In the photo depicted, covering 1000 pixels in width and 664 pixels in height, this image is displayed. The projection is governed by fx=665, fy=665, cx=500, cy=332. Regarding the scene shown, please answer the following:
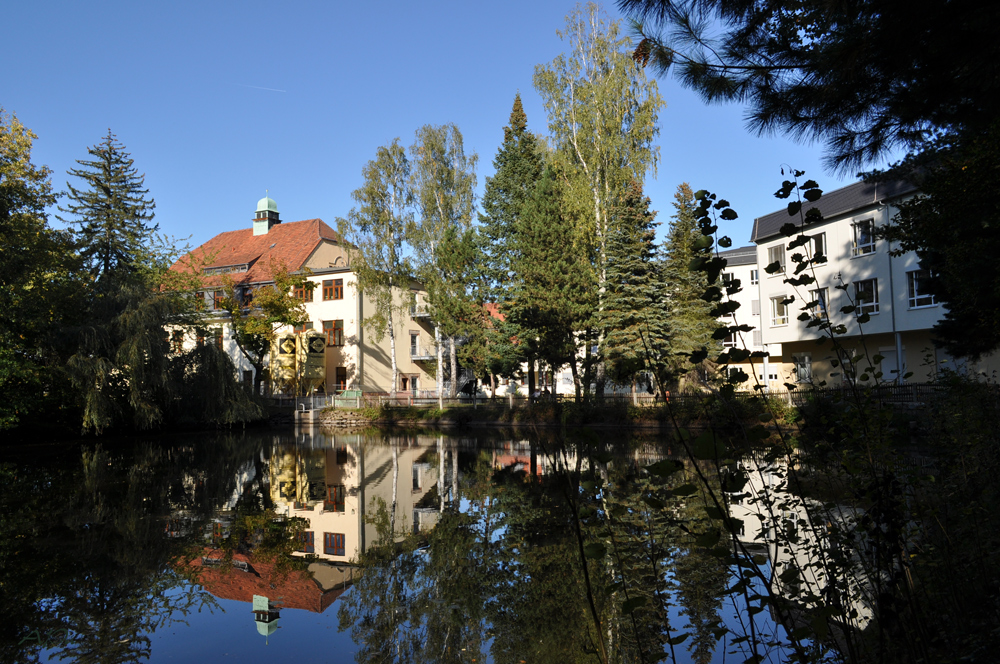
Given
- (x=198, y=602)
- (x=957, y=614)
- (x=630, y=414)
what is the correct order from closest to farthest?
(x=957, y=614), (x=198, y=602), (x=630, y=414)

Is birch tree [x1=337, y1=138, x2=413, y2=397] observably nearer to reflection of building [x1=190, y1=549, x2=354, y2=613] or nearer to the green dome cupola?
the green dome cupola

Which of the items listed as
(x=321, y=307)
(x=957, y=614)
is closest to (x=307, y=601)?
(x=957, y=614)

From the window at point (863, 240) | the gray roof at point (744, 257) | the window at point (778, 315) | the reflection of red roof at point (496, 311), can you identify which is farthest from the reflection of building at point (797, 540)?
the gray roof at point (744, 257)

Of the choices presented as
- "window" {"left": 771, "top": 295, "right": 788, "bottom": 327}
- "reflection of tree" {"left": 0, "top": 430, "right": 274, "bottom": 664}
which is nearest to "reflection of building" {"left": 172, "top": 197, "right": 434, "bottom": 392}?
"window" {"left": 771, "top": 295, "right": 788, "bottom": 327}

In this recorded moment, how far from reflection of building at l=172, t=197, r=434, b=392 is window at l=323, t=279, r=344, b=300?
6 cm

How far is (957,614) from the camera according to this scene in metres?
3.40

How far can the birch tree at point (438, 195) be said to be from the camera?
122 ft

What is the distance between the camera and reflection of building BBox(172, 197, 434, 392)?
139 ft

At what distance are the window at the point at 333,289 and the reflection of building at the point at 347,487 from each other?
19243 mm

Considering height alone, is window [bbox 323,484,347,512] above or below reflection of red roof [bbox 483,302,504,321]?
below

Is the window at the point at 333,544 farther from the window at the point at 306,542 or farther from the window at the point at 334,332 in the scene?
the window at the point at 334,332

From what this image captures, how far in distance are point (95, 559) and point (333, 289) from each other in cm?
3642

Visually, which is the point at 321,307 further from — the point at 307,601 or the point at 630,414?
the point at 307,601

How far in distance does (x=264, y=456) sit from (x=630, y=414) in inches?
589
